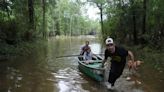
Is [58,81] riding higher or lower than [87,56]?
lower

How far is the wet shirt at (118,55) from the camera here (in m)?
9.56

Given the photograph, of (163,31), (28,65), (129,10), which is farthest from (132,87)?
(129,10)

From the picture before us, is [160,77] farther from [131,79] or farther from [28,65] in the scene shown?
[28,65]

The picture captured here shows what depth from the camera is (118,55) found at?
9.66 meters

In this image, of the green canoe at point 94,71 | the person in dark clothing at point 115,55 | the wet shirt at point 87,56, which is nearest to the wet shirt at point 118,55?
the person in dark clothing at point 115,55

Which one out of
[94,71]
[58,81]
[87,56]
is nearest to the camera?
[94,71]

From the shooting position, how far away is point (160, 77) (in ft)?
46.6

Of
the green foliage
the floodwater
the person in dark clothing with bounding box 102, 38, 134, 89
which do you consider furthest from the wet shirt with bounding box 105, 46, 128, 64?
the green foliage

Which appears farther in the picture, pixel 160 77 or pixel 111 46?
pixel 160 77

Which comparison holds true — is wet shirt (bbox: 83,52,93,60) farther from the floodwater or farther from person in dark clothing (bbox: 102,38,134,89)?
person in dark clothing (bbox: 102,38,134,89)

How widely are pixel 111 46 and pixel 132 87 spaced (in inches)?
124

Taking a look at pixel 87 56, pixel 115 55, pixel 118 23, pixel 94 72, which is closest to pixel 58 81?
pixel 94 72

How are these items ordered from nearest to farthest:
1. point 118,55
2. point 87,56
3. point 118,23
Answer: point 118,55
point 87,56
point 118,23

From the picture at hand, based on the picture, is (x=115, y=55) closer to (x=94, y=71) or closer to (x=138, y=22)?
(x=94, y=71)
